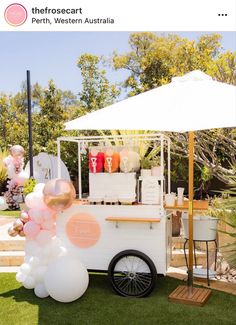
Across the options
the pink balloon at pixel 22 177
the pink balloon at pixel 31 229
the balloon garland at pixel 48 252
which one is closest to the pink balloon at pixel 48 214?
the balloon garland at pixel 48 252

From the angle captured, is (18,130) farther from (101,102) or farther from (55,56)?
(101,102)

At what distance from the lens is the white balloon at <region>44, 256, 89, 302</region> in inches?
187

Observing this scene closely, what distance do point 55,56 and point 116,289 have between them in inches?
549

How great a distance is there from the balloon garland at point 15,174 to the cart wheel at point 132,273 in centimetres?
671

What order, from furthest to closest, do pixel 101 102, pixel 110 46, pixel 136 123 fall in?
1. pixel 110 46
2. pixel 101 102
3. pixel 136 123

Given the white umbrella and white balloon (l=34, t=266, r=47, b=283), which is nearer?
the white umbrella

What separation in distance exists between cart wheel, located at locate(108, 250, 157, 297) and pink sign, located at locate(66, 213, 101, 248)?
0.38 metres

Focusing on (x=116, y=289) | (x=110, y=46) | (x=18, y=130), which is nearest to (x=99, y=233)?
(x=116, y=289)

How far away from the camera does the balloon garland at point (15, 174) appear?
38.9 ft

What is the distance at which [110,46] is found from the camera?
75.4 feet

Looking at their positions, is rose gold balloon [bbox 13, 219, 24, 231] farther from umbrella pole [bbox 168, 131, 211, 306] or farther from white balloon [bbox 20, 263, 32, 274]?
umbrella pole [bbox 168, 131, 211, 306]

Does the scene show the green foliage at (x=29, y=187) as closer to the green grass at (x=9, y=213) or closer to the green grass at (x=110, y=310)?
the green grass at (x=110, y=310)
